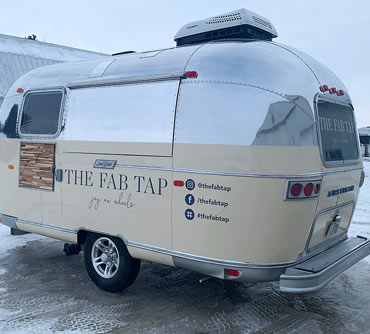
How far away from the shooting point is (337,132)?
445 cm

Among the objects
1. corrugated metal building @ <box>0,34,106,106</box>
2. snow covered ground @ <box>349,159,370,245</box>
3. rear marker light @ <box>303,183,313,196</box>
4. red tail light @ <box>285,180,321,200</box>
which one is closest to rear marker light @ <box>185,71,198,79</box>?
red tail light @ <box>285,180,321,200</box>

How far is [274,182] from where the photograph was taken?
368 centimetres

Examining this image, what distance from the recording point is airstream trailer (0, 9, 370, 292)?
3744 mm

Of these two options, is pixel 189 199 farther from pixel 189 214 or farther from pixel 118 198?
pixel 118 198

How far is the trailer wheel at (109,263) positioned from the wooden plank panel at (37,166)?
0.97 meters

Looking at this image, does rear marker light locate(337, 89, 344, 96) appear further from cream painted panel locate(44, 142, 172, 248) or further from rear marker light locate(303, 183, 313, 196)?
cream painted panel locate(44, 142, 172, 248)

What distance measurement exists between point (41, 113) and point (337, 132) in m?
3.72

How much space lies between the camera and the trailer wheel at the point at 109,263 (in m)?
4.70

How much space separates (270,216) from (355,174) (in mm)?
1676

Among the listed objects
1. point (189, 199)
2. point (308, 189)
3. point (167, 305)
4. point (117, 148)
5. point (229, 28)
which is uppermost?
point (229, 28)

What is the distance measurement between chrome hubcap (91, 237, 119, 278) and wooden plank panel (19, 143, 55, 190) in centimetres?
99

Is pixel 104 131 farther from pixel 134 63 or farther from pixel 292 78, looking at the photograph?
pixel 292 78

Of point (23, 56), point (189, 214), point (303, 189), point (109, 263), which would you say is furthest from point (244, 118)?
point (23, 56)

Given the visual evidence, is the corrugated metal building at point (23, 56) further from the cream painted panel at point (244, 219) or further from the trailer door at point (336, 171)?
the trailer door at point (336, 171)
